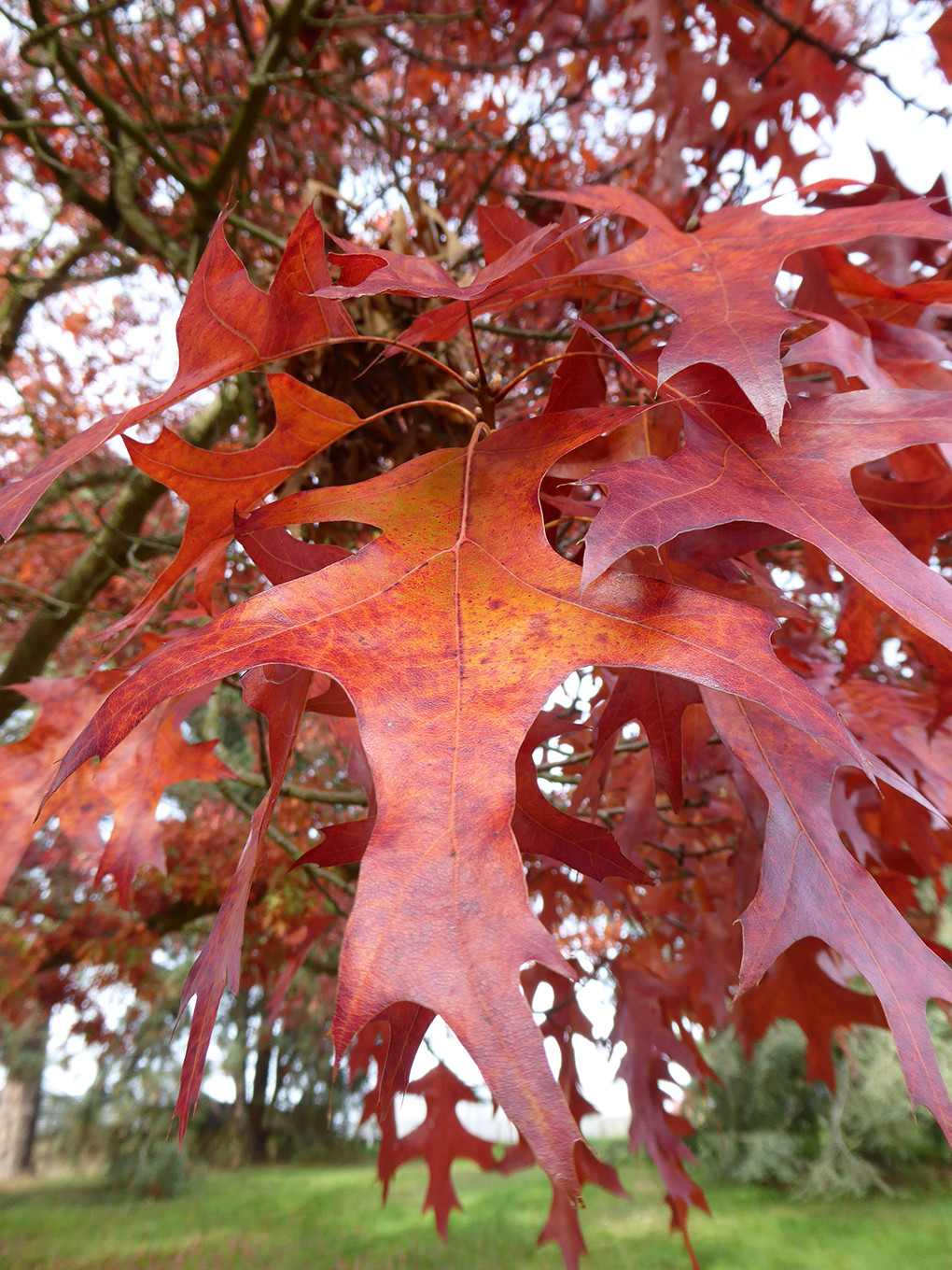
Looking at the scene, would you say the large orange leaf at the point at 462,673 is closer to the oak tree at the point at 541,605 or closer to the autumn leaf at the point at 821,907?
the oak tree at the point at 541,605

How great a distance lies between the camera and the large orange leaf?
397mm

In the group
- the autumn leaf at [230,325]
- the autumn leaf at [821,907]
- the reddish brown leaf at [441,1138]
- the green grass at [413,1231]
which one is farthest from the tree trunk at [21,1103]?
the autumn leaf at [821,907]

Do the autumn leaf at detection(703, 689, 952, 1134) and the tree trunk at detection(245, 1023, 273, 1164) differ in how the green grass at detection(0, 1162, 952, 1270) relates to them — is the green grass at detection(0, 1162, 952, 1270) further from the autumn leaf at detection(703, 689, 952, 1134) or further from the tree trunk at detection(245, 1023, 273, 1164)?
the autumn leaf at detection(703, 689, 952, 1134)

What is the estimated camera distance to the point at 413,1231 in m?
5.75

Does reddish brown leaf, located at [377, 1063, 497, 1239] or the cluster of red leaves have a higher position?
the cluster of red leaves

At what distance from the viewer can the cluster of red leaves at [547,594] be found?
0.45 metres

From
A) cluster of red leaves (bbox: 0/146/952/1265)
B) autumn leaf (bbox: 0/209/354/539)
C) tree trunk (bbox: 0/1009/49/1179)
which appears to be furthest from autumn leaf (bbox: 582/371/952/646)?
tree trunk (bbox: 0/1009/49/1179)

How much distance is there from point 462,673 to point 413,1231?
6842 mm

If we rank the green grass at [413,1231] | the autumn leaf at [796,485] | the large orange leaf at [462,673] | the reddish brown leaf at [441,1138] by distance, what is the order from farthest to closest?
the green grass at [413,1231], the reddish brown leaf at [441,1138], the autumn leaf at [796,485], the large orange leaf at [462,673]

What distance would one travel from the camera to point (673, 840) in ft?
6.60

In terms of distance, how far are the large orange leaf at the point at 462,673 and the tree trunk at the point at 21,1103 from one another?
966 centimetres

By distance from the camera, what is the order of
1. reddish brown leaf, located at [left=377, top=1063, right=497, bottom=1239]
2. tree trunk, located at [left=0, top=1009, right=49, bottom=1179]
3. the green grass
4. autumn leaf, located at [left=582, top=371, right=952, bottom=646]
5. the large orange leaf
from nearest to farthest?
the large orange leaf < autumn leaf, located at [left=582, top=371, right=952, bottom=646] < reddish brown leaf, located at [left=377, top=1063, right=497, bottom=1239] < the green grass < tree trunk, located at [left=0, top=1009, right=49, bottom=1179]

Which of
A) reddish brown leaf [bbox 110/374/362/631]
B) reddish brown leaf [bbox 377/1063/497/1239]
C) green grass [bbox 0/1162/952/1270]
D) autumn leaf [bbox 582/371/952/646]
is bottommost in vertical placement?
green grass [bbox 0/1162/952/1270]

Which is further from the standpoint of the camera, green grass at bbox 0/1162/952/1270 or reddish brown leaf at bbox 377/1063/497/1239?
green grass at bbox 0/1162/952/1270
